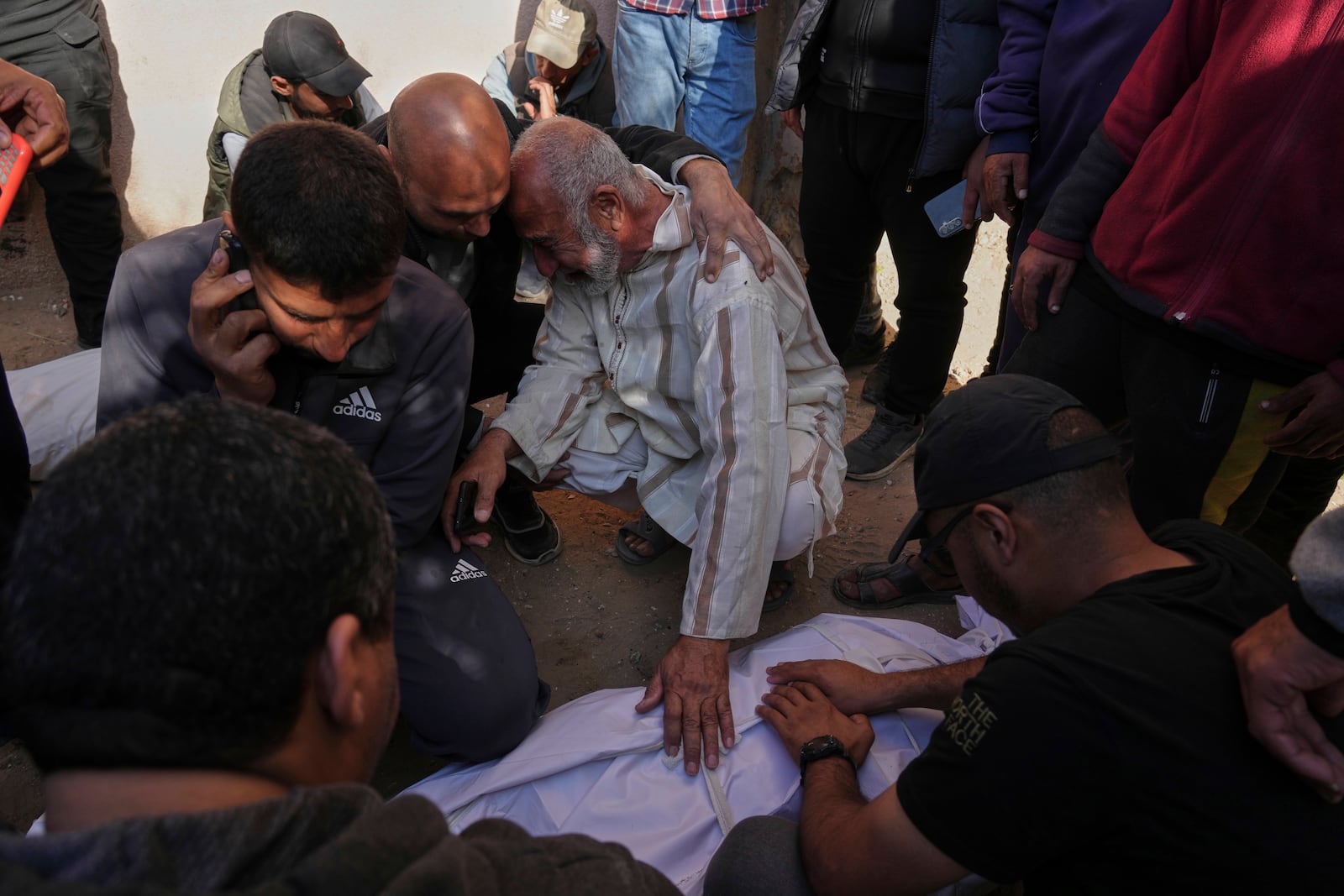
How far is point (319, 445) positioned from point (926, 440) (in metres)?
1.16

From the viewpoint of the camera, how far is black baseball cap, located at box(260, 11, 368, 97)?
394cm

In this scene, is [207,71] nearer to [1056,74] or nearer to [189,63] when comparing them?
[189,63]

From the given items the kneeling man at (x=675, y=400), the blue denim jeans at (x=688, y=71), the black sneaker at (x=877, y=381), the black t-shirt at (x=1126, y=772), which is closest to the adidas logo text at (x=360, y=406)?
the kneeling man at (x=675, y=400)

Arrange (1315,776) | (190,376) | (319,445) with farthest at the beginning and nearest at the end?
(190,376)
(1315,776)
(319,445)

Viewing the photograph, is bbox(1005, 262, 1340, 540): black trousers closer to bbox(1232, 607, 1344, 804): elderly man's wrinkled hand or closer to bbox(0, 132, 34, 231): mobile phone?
bbox(1232, 607, 1344, 804): elderly man's wrinkled hand

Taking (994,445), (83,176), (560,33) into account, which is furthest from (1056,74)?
(83,176)

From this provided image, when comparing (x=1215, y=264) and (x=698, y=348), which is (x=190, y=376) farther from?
(x=1215, y=264)

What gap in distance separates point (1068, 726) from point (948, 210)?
202cm

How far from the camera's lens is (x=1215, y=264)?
78.0 inches

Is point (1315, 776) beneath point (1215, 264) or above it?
beneath

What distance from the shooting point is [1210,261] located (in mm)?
1991


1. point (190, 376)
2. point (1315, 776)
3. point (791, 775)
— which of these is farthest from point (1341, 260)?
point (190, 376)

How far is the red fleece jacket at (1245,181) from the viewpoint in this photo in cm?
181

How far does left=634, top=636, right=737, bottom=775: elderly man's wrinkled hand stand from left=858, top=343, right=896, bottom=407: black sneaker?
77.4 inches
